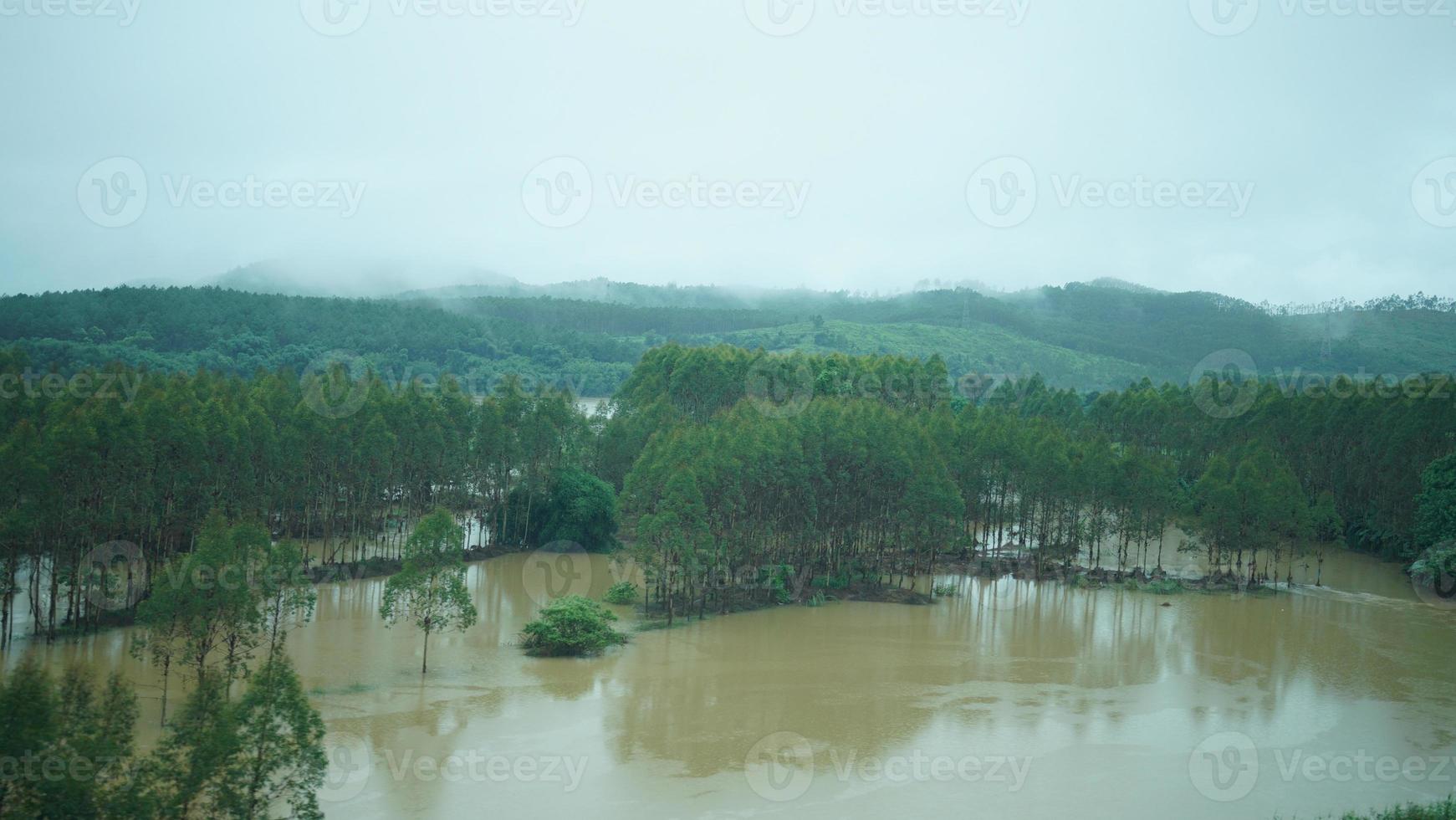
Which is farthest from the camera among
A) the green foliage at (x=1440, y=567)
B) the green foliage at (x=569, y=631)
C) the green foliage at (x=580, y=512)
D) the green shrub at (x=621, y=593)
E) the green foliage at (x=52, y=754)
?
the green foliage at (x=580, y=512)

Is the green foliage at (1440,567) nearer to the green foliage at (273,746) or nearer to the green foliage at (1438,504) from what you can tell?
the green foliage at (1438,504)

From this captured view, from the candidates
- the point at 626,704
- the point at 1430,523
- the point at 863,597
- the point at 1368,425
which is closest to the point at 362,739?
the point at 626,704

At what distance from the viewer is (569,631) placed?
3112 cm

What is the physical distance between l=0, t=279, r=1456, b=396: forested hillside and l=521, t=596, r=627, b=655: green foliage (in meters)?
48.3

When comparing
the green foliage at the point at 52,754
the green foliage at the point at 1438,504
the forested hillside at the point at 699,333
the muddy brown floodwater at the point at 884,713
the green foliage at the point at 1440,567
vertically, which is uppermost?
the forested hillside at the point at 699,333

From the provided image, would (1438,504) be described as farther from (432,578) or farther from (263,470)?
(263,470)

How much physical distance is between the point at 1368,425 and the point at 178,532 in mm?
55685

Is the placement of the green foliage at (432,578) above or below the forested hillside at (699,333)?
below

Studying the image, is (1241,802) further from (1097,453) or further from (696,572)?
(1097,453)

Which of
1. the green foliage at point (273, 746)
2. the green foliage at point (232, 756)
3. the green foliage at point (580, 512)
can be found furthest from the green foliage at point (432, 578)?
the green foliage at point (580, 512)

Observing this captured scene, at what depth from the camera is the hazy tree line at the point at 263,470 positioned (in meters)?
28.8

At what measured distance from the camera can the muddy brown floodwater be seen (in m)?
21.9

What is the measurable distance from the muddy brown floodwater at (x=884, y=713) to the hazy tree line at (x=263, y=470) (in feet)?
11.0

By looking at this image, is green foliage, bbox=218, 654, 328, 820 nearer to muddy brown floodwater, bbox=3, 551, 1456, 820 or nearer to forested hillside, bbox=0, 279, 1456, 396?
muddy brown floodwater, bbox=3, 551, 1456, 820
